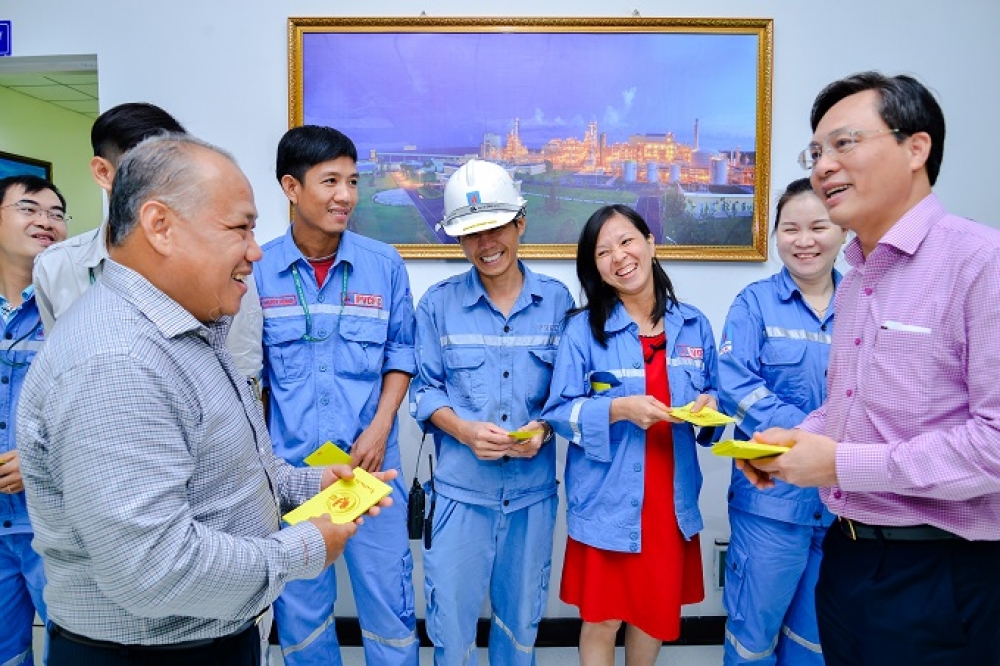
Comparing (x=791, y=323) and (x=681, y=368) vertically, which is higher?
(x=791, y=323)

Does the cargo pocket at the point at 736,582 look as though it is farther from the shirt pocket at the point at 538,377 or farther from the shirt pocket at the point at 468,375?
the shirt pocket at the point at 468,375

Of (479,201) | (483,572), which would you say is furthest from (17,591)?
(479,201)

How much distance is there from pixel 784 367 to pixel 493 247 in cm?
102

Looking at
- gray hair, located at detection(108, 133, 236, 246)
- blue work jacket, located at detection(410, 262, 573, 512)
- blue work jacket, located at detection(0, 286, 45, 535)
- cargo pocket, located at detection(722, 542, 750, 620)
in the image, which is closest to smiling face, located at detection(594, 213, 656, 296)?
blue work jacket, located at detection(410, 262, 573, 512)

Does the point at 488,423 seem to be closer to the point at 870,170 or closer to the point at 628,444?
the point at 628,444

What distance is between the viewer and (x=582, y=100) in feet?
8.89

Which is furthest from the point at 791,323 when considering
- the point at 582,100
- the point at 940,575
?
the point at 582,100

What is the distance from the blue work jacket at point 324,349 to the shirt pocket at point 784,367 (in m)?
1.19

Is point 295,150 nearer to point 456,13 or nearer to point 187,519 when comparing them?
point 456,13

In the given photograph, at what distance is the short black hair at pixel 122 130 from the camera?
1828 mm

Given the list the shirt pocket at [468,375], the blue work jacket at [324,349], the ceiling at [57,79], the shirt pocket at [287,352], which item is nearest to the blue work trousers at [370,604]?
the blue work jacket at [324,349]

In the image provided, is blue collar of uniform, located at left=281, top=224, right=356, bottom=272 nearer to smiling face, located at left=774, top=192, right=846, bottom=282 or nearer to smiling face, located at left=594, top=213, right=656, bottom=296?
smiling face, located at left=594, top=213, right=656, bottom=296

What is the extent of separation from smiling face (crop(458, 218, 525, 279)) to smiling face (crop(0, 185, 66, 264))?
1430 mm

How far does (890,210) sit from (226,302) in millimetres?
1292
